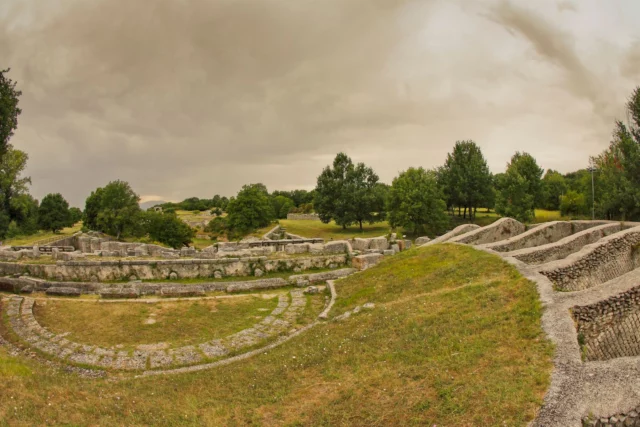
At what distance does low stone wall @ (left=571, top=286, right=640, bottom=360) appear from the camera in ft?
31.8

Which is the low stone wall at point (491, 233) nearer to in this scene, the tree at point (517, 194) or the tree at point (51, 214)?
the tree at point (517, 194)

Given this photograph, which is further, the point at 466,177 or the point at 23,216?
the point at 23,216

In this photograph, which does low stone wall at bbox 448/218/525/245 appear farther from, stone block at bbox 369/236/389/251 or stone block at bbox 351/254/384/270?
stone block at bbox 369/236/389/251

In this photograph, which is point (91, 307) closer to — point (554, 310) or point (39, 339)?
point (39, 339)

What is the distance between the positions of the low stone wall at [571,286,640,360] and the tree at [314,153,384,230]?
139ft

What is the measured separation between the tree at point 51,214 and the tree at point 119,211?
9895mm

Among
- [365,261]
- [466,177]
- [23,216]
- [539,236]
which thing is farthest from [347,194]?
[23,216]

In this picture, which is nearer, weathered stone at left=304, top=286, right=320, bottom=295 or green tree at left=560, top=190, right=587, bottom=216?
weathered stone at left=304, top=286, right=320, bottom=295

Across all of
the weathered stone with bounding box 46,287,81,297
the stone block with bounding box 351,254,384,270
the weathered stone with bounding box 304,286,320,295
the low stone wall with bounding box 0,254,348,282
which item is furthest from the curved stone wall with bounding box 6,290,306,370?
the stone block with bounding box 351,254,384,270

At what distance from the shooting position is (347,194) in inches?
2087

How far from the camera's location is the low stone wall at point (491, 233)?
23359 millimetres

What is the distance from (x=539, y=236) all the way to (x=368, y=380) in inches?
→ 724

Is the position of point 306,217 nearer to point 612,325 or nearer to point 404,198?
point 404,198

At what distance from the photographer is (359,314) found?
15031 mm
